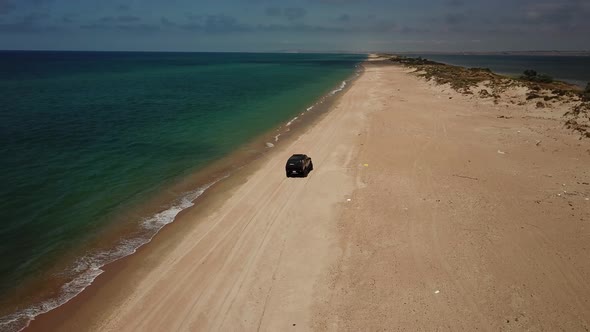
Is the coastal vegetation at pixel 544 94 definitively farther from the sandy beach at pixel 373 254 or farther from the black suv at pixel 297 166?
the black suv at pixel 297 166

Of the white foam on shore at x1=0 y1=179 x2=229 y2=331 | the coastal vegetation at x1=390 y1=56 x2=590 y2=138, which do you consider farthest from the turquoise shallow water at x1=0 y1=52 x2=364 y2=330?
the coastal vegetation at x1=390 y1=56 x2=590 y2=138

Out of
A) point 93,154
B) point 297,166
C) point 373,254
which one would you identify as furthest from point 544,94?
point 93,154

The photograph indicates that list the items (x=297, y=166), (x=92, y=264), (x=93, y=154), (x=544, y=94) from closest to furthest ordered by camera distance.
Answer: (x=92, y=264) → (x=297, y=166) → (x=93, y=154) → (x=544, y=94)

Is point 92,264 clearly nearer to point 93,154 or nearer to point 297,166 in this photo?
point 297,166

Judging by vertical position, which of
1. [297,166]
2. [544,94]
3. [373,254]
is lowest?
[373,254]

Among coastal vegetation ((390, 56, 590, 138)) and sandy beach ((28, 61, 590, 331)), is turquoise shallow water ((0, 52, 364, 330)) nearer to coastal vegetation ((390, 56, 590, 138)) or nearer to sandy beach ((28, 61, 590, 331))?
sandy beach ((28, 61, 590, 331))

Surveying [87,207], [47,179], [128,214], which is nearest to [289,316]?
[128,214]

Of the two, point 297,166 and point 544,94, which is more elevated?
point 544,94

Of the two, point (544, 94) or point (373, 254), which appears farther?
point (544, 94)
